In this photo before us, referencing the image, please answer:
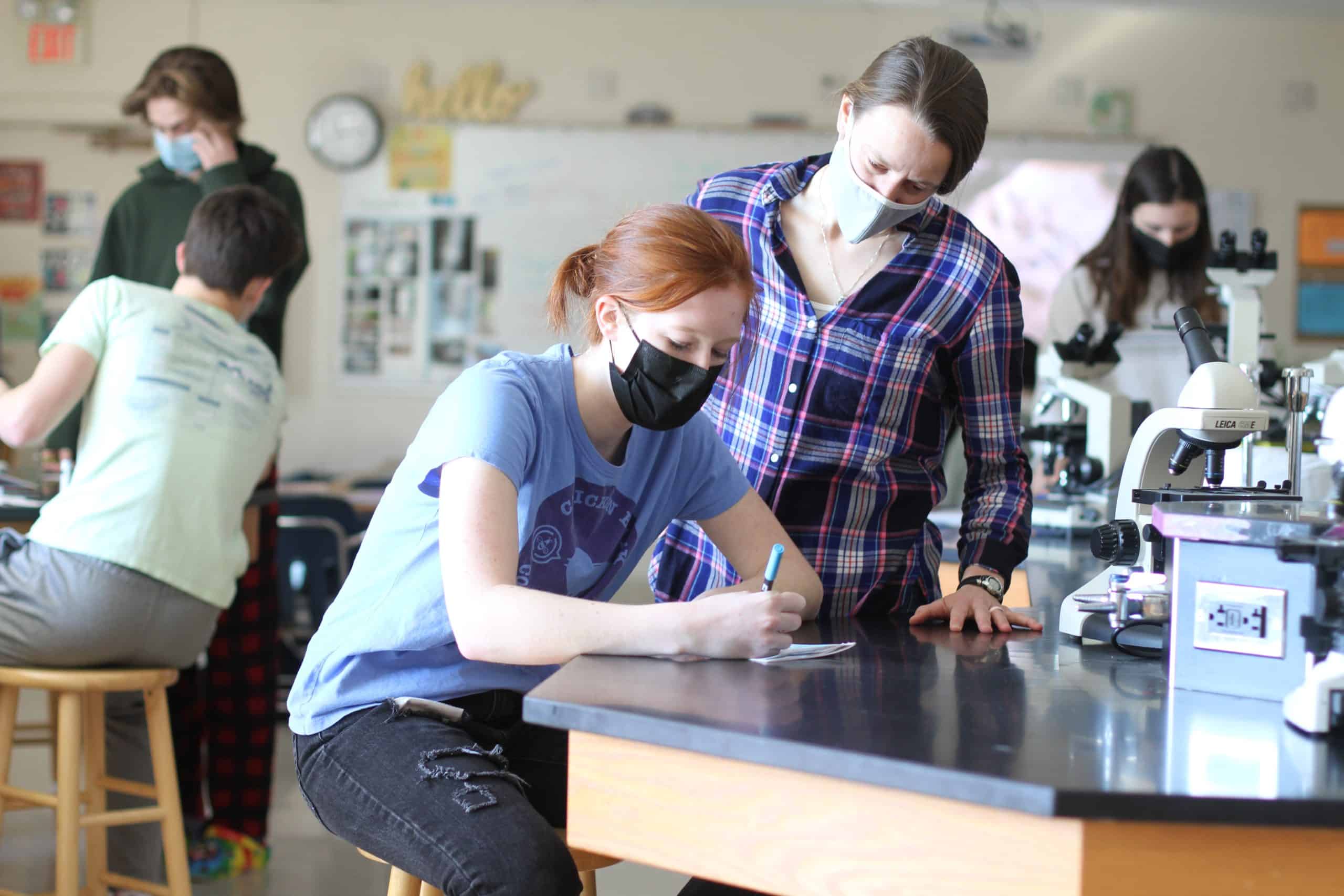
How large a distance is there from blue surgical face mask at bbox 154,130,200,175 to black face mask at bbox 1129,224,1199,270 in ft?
7.03

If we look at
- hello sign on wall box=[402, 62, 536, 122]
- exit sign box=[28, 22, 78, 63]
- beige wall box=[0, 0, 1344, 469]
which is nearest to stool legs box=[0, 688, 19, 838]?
beige wall box=[0, 0, 1344, 469]

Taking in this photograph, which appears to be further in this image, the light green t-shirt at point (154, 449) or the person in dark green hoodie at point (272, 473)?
the person in dark green hoodie at point (272, 473)

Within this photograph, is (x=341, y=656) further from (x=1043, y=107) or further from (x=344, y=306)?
(x=1043, y=107)

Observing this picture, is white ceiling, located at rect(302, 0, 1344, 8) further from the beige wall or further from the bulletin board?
the bulletin board

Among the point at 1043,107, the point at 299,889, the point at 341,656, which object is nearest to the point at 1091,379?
the point at 341,656

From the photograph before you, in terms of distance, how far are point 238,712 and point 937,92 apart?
2194 mm

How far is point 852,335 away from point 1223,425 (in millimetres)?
460

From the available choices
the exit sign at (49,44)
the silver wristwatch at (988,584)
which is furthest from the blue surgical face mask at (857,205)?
the exit sign at (49,44)

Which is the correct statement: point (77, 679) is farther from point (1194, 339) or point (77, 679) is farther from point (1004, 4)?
point (1004, 4)

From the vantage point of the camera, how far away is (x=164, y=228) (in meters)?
3.05

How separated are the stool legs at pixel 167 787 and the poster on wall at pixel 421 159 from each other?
371 centimetres

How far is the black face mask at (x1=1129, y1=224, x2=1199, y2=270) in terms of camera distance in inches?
117

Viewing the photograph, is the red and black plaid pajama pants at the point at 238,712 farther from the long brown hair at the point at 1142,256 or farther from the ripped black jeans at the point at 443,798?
the long brown hair at the point at 1142,256

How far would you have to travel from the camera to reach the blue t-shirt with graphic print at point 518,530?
138 centimetres
